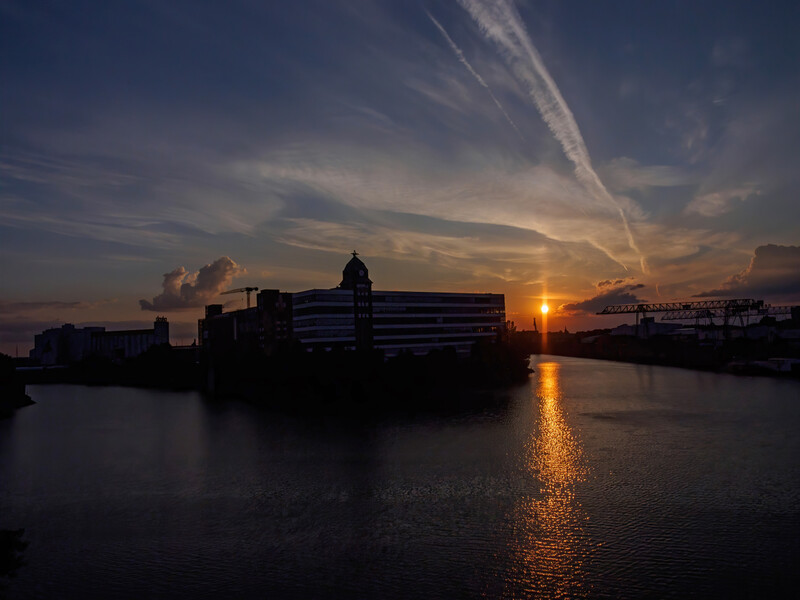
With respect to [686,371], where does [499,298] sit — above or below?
above

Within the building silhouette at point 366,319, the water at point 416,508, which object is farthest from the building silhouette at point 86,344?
the water at point 416,508

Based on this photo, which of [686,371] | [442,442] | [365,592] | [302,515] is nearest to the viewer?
[365,592]

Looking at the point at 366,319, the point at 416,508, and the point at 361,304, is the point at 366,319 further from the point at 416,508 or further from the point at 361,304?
the point at 416,508

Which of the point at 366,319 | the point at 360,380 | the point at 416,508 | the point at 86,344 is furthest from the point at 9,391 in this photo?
the point at 86,344

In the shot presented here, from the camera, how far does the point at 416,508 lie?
32.7 meters

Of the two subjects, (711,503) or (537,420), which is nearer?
(711,503)

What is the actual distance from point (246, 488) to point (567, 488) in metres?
20.0

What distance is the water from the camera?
2458 cm

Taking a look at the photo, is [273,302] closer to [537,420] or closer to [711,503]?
[537,420]

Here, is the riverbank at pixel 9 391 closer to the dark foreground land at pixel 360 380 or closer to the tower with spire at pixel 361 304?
the dark foreground land at pixel 360 380

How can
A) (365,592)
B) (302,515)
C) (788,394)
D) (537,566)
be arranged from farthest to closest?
1. (788,394)
2. (302,515)
3. (537,566)
4. (365,592)

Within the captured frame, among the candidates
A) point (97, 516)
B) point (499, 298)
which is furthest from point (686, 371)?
point (97, 516)

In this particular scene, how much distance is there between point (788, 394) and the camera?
7862 cm

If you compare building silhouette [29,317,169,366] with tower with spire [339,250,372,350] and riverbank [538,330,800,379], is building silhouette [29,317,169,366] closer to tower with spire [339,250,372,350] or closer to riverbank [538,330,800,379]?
tower with spire [339,250,372,350]
